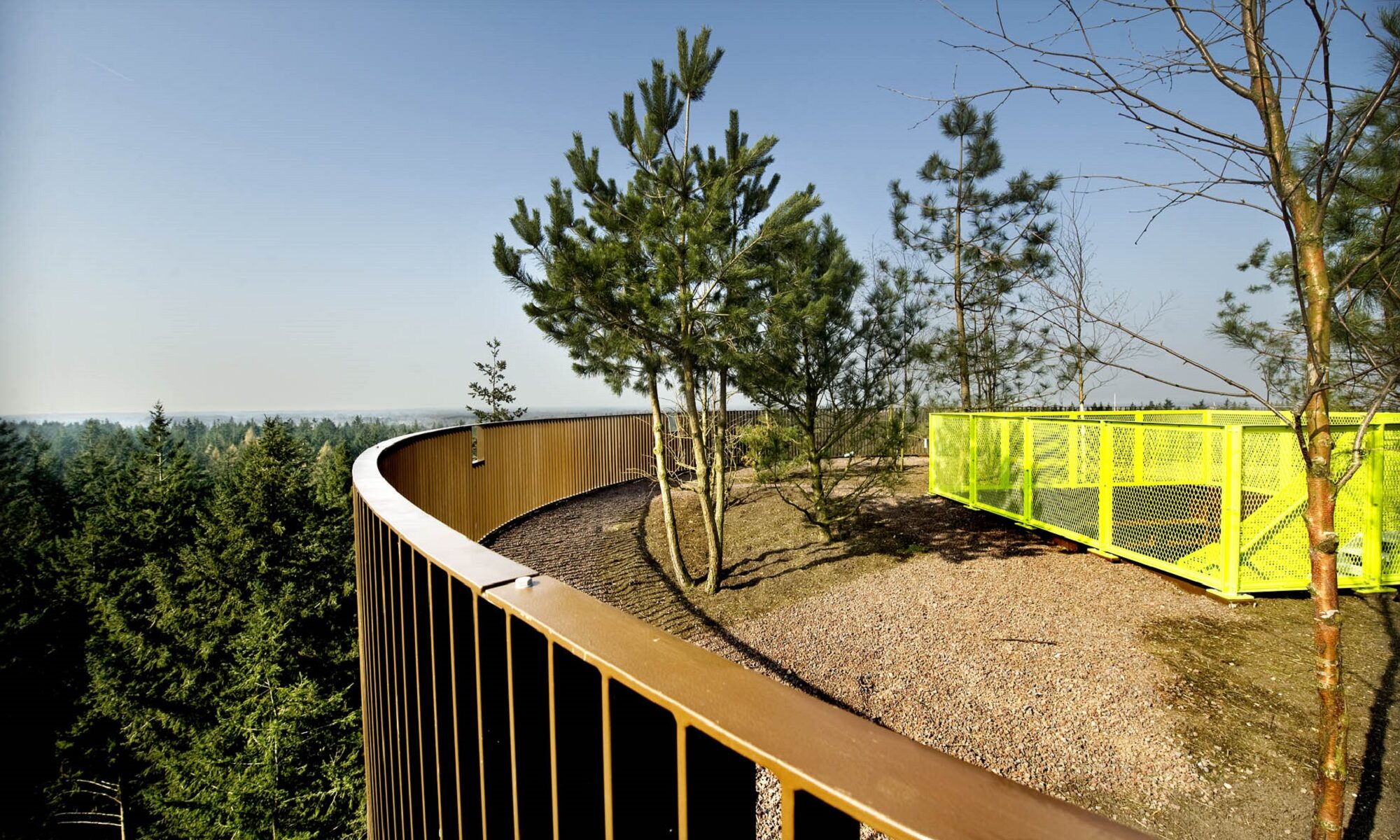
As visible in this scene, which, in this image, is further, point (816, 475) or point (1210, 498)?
point (816, 475)

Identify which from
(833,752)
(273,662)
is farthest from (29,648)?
(833,752)

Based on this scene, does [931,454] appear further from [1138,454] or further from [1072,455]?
[1138,454]

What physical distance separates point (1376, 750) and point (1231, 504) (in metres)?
2.24

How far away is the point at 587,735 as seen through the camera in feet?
2.88

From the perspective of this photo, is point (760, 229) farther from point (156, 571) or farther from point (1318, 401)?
point (156, 571)

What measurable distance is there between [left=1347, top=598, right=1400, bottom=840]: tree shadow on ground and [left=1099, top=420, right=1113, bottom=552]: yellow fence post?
7.17 ft

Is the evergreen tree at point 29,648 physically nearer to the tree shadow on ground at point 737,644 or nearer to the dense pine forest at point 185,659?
the dense pine forest at point 185,659

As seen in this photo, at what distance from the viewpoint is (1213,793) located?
3361 mm

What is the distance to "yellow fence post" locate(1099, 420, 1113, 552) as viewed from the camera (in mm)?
6582

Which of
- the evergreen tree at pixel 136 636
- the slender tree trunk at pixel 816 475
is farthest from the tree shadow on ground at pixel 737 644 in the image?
the evergreen tree at pixel 136 636

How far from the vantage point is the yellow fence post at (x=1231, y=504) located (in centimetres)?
526

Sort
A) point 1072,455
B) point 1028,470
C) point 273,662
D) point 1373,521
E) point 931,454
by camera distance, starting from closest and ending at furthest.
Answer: point 1373,521
point 1072,455
point 1028,470
point 931,454
point 273,662

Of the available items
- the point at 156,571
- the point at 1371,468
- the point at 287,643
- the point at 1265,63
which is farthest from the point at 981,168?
the point at 156,571

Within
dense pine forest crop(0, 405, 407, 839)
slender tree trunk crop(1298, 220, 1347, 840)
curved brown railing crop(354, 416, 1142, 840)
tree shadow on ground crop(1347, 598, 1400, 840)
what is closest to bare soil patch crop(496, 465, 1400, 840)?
tree shadow on ground crop(1347, 598, 1400, 840)
